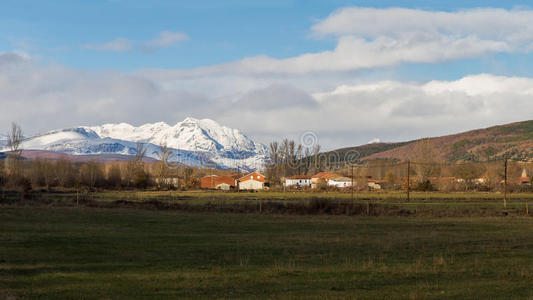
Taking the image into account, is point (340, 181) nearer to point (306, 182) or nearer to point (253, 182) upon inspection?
point (306, 182)

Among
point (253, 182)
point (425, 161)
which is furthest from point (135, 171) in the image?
point (425, 161)

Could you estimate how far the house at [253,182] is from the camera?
5723 inches

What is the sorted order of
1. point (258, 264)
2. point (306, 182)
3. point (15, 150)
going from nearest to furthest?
1. point (258, 264)
2. point (15, 150)
3. point (306, 182)

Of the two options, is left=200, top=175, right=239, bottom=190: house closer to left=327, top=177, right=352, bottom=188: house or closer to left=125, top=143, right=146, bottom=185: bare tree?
left=125, top=143, right=146, bottom=185: bare tree

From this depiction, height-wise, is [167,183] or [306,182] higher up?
[167,183]

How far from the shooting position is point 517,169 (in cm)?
16575

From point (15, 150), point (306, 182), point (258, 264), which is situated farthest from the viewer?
point (306, 182)

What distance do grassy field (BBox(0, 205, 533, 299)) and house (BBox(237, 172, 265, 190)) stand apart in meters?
114

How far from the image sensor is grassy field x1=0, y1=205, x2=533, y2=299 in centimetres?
1371

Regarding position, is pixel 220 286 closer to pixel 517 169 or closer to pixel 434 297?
pixel 434 297

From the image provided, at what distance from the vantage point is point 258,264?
18.3m

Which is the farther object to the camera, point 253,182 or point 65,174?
point 253,182

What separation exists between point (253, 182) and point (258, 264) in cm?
12831

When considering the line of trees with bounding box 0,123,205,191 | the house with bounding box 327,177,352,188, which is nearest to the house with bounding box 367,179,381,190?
the house with bounding box 327,177,352,188
